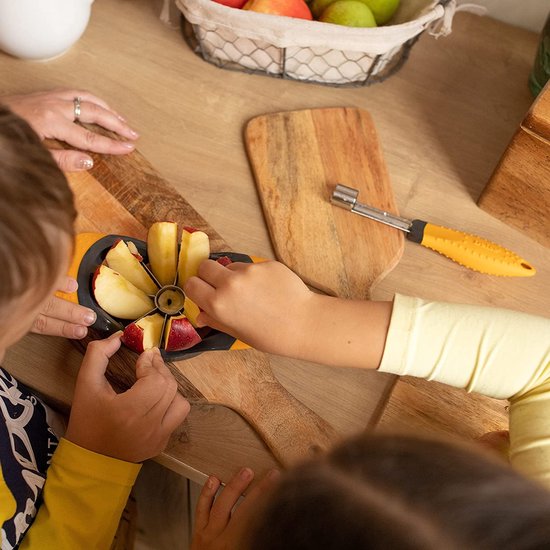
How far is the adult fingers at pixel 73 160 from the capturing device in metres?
0.77

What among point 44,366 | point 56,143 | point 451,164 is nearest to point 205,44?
point 56,143

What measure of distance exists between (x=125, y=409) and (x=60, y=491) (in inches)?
4.6

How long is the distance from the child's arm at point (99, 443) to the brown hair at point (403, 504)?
271mm

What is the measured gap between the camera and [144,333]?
2.23ft

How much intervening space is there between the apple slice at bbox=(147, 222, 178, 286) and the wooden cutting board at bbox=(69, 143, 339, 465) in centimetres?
4

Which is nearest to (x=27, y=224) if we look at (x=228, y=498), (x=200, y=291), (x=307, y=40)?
(x=200, y=291)

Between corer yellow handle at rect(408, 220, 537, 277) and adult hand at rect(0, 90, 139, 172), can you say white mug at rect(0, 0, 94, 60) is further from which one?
corer yellow handle at rect(408, 220, 537, 277)

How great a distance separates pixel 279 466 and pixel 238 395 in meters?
0.09

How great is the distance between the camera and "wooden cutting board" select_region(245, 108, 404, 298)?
746 millimetres

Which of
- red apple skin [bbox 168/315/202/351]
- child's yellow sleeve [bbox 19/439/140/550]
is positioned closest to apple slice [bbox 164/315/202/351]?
red apple skin [bbox 168/315/202/351]

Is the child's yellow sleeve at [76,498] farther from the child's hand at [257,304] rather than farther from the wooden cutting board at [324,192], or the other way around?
the wooden cutting board at [324,192]

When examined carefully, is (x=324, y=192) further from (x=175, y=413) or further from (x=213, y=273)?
(x=175, y=413)

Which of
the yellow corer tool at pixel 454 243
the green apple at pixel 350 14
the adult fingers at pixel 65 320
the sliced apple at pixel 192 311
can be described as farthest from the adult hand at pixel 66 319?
the green apple at pixel 350 14

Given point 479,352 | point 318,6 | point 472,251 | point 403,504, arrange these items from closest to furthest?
point 403,504, point 479,352, point 472,251, point 318,6
